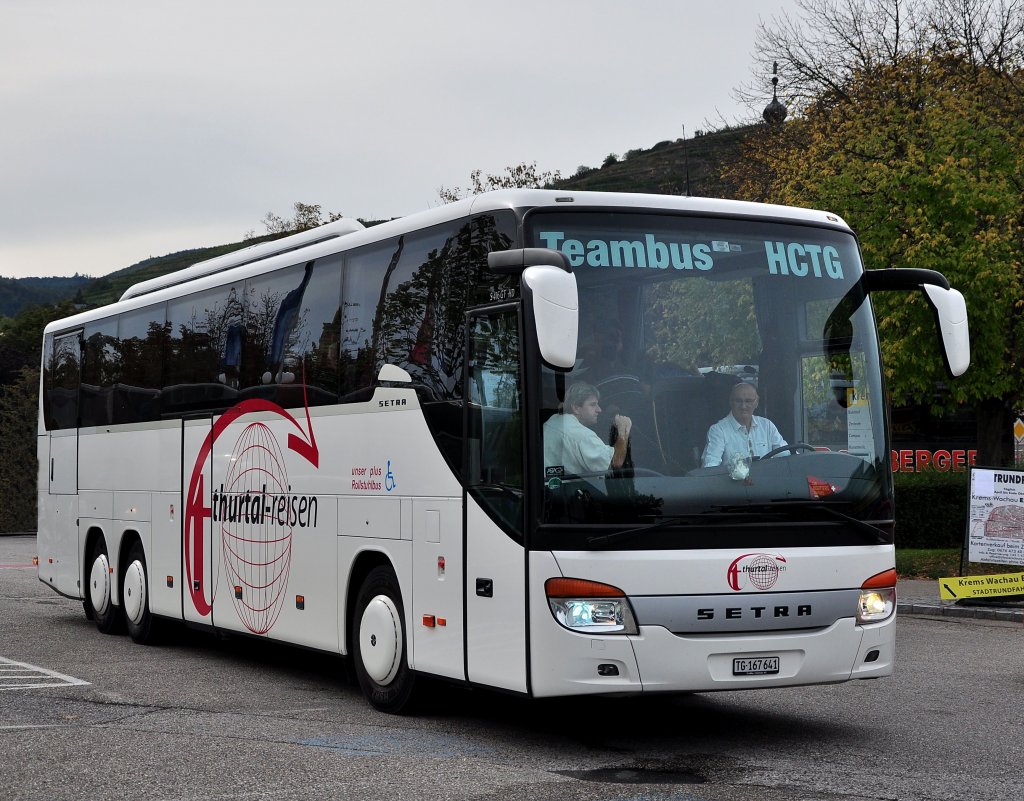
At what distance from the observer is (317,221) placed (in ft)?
219

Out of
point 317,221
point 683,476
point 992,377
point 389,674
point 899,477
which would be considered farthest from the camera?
point 317,221

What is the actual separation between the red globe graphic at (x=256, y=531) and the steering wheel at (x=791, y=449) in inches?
174

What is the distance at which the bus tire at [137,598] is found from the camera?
48.1 ft

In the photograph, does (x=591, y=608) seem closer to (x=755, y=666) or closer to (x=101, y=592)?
(x=755, y=666)

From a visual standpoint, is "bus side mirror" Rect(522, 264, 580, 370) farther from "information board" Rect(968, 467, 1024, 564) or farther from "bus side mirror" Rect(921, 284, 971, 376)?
"information board" Rect(968, 467, 1024, 564)

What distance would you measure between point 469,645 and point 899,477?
2059 centimetres

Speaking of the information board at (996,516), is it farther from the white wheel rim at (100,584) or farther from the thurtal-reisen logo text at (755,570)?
the thurtal-reisen logo text at (755,570)

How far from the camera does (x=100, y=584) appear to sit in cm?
1589

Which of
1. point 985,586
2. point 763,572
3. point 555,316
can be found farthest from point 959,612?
point 555,316

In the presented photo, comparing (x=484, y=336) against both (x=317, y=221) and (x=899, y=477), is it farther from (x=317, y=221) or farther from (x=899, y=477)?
(x=317, y=221)

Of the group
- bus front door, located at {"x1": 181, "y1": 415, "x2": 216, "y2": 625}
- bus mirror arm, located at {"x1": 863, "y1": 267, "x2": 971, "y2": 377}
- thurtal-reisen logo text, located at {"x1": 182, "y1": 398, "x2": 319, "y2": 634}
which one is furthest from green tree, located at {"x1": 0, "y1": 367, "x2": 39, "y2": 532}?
bus mirror arm, located at {"x1": 863, "y1": 267, "x2": 971, "y2": 377}

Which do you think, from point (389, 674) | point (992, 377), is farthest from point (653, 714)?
point (992, 377)

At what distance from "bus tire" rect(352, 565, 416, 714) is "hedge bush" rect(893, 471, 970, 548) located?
18519 millimetres

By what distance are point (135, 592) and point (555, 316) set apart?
8.67m
